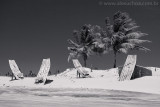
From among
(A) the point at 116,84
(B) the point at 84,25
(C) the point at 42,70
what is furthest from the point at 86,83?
(B) the point at 84,25

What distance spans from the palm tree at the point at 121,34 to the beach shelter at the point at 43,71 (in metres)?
12.4

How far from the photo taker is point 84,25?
1588 inches

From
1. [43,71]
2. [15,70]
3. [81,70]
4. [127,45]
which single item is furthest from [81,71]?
[127,45]

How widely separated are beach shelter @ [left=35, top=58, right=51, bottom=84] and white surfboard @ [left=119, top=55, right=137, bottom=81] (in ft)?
20.1

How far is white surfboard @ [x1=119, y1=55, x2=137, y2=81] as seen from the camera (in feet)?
61.3

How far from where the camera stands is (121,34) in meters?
34.2

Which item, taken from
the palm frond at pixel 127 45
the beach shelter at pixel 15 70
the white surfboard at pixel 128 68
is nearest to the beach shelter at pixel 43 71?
the beach shelter at pixel 15 70

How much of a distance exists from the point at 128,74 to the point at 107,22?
56.5 ft

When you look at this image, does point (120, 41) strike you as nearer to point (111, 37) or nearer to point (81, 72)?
point (111, 37)

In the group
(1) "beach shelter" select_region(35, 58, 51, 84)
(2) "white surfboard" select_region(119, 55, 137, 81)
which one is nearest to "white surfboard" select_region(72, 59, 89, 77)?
(1) "beach shelter" select_region(35, 58, 51, 84)

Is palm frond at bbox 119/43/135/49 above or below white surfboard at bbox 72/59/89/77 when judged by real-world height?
above

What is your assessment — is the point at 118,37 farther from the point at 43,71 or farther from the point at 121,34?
the point at 43,71

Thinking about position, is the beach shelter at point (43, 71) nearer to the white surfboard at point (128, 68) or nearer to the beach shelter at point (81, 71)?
the beach shelter at point (81, 71)

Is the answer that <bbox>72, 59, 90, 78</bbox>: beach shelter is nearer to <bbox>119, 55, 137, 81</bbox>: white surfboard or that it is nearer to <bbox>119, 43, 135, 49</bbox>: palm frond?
<bbox>119, 55, 137, 81</bbox>: white surfboard
